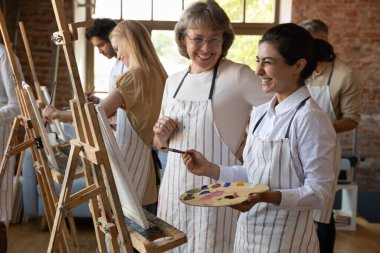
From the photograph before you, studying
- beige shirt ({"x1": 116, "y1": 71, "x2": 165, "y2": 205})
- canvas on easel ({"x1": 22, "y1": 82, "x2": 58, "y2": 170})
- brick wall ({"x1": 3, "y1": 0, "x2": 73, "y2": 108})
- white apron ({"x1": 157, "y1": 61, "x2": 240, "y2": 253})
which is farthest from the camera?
brick wall ({"x1": 3, "y1": 0, "x2": 73, "y2": 108})

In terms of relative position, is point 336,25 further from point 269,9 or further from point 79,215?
point 79,215

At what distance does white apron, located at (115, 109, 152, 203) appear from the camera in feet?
8.27

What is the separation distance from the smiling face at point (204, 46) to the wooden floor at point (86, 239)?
86.4 inches

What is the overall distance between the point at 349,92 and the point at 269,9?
2832mm

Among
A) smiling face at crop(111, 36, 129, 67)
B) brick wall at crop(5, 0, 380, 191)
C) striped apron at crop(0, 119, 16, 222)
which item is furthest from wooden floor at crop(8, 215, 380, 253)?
smiling face at crop(111, 36, 129, 67)

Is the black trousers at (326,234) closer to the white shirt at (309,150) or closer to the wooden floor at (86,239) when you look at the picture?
the wooden floor at (86,239)

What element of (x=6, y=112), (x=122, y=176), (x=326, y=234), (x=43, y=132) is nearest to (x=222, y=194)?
(x=122, y=176)

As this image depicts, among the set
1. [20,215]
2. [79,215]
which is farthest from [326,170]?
[20,215]

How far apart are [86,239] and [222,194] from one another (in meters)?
2.72

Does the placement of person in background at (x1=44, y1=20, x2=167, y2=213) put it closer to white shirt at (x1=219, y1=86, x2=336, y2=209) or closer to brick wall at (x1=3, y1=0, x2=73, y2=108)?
white shirt at (x1=219, y1=86, x2=336, y2=209)

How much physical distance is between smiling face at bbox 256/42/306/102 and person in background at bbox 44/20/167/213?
932mm

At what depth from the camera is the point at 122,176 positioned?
1.54 m

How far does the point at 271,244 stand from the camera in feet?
5.20

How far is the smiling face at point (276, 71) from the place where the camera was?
1.56 meters
